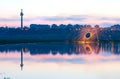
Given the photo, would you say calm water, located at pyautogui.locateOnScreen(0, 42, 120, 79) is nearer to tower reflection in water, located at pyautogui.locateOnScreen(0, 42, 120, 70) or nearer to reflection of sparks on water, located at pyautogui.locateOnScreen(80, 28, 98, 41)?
tower reflection in water, located at pyautogui.locateOnScreen(0, 42, 120, 70)

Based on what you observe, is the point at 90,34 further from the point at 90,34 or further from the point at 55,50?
the point at 55,50

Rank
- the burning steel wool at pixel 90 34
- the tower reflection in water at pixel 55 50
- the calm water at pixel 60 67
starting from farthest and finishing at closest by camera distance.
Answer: the burning steel wool at pixel 90 34 < the tower reflection in water at pixel 55 50 < the calm water at pixel 60 67

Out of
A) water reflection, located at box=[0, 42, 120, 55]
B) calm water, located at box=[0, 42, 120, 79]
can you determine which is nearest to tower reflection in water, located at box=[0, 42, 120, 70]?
water reflection, located at box=[0, 42, 120, 55]

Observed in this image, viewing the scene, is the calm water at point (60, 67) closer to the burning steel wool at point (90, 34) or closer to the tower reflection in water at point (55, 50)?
the tower reflection in water at point (55, 50)

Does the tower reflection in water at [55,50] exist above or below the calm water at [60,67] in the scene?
below

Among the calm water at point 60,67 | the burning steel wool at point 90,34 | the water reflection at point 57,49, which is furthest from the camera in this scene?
the burning steel wool at point 90,34

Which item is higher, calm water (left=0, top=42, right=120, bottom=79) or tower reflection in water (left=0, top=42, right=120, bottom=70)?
calm water (left=0, top=42, right=120, bottom=79)

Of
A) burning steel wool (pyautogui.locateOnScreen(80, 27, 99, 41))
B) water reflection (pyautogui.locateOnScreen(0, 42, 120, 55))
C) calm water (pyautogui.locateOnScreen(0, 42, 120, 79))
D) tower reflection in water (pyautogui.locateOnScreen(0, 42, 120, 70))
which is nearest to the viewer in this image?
calm water (pyautogui.locateOnScreen(0, 42, 120, 79))

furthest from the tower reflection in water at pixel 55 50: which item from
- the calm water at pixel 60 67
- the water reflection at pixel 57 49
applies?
the calm water at pixel 60 67

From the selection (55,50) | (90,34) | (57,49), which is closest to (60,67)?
(55,50)

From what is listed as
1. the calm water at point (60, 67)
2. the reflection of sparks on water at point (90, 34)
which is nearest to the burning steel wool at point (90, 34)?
the reflection of sparks on water at point (90, 34)

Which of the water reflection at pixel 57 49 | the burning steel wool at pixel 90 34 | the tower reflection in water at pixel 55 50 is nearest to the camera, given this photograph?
the tower reflection in water at pixel 55 50

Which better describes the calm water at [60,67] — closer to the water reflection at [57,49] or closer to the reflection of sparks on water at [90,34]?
the water reflection at [57,49]

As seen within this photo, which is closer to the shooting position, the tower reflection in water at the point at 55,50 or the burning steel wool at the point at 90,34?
the tower reflection in water at the point at 55,50
